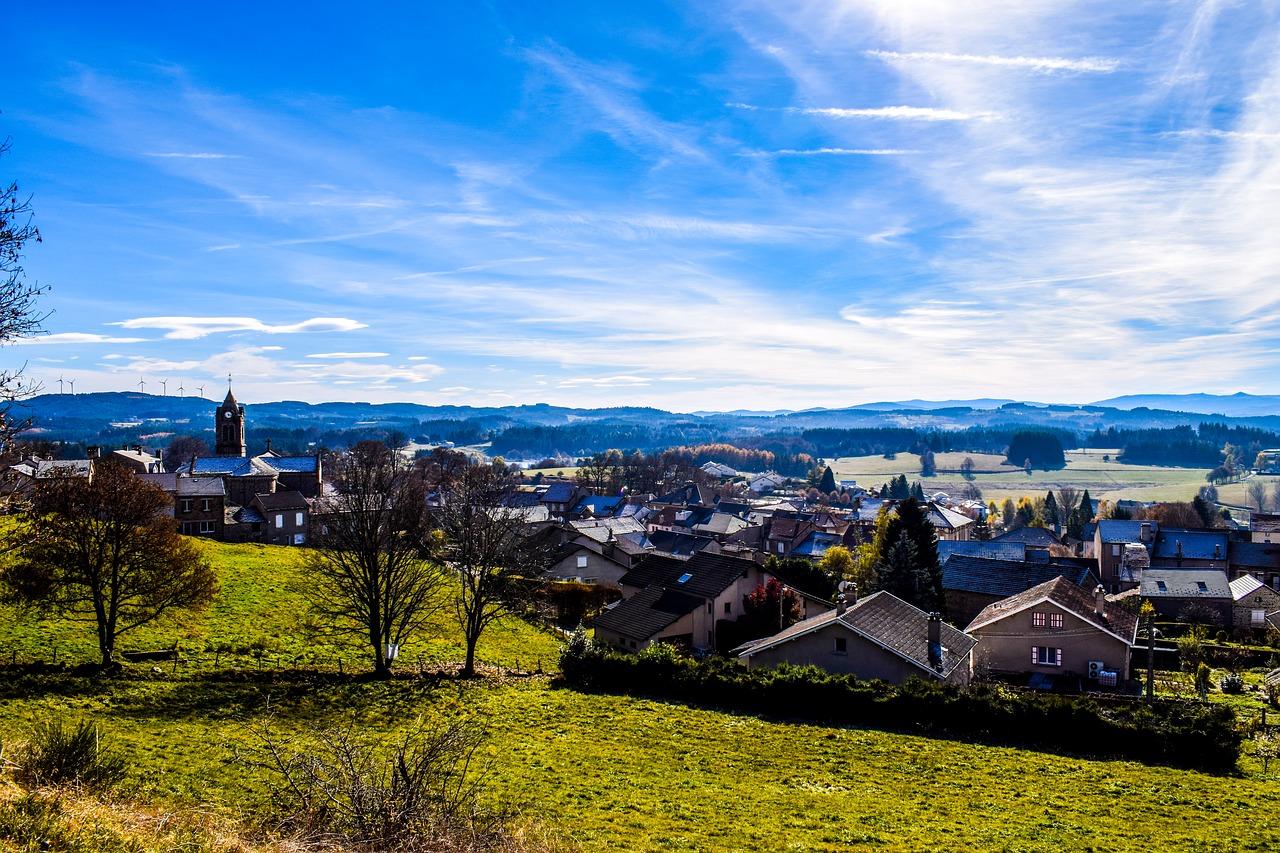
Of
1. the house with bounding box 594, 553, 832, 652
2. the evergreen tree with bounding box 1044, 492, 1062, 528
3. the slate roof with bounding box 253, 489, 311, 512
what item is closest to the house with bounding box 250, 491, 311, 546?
the slate roof with bounding box 253, 489, 311, 512

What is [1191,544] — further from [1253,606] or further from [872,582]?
[872,582]

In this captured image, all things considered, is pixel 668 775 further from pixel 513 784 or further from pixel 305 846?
pixel 305 846

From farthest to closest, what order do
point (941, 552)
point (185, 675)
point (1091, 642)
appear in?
point (941, 552) → point (1091, 642) → point (185, 675)

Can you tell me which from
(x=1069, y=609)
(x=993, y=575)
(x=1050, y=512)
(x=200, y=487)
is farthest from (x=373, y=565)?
(x=1050, y=512)

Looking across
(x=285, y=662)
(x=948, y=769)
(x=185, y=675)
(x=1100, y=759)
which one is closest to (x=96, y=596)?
(x=185, y=675)

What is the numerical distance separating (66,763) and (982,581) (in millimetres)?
57873

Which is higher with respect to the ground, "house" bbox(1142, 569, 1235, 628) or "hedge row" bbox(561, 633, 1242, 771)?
"hedge row" bbox(561, 633, 1242, 771)

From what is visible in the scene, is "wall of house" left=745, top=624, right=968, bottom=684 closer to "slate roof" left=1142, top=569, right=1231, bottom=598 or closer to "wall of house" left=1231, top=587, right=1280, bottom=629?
"slate roof" left=1142, top=569, right=1231, bottom=598

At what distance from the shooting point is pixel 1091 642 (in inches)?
1564

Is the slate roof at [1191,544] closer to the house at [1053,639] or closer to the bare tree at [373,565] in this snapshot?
the house at [1053,639]

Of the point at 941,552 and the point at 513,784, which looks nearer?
the point at 513,784

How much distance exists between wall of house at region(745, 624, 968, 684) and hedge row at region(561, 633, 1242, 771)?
9.86ft

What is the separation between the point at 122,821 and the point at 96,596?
19.6 meters

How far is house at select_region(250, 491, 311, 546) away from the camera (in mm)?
63750
